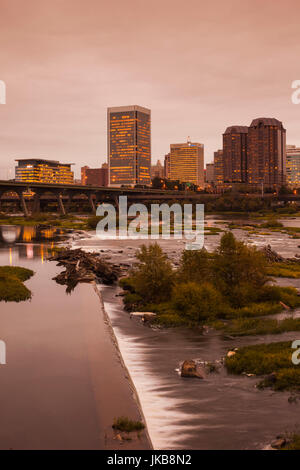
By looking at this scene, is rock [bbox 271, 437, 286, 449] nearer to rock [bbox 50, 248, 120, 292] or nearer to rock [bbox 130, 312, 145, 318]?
rock [bbox 130, 312, 145, 318]

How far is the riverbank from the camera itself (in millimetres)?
13906

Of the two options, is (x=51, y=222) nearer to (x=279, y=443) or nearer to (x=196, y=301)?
(x=196, y=301)

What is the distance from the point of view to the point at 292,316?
27.3 meters

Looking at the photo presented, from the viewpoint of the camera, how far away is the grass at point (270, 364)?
17.5 m

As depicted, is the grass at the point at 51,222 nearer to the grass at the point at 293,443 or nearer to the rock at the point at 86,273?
the rock at the point at 86,273

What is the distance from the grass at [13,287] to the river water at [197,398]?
9709 mm

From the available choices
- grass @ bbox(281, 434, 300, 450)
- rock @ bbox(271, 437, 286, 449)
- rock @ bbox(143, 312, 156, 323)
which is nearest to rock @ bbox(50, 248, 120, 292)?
rock @ bbox(143, 312, 156, 323)

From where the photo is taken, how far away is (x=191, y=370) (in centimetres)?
1858

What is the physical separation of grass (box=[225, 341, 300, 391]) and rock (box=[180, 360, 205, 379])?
130cm

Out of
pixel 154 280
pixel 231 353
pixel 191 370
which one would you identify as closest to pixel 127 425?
pixel 191 370

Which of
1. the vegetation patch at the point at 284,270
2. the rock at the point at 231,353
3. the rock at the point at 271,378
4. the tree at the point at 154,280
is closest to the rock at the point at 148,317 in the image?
the tree at the point at 154,280

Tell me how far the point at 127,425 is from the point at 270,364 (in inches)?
297
